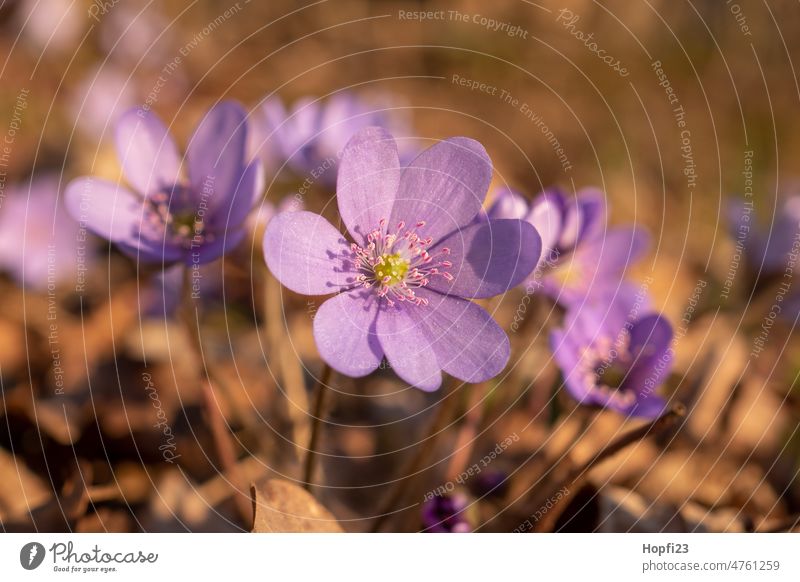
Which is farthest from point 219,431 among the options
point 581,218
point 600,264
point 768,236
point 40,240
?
point 768,236

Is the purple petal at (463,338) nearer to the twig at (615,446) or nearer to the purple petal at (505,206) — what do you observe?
the purple petal at (505,206)

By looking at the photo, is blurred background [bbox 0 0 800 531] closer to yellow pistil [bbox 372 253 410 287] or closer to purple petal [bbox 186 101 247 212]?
purple petal [bbox 186 101 247 212]

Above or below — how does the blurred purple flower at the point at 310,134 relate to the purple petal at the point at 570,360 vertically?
above

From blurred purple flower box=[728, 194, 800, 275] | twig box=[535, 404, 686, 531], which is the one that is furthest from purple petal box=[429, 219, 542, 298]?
blurred purple flower box=[728, 194, 800, 275]

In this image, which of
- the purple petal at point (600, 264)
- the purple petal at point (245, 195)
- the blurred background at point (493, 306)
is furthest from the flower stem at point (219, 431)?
the purple petal at point (600, 264)

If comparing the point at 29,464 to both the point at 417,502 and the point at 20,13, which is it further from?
the point at 20,13

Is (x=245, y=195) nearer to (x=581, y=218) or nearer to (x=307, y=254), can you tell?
(x=307, y=254)

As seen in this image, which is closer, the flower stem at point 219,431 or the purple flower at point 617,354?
the purple flower at point 617,354

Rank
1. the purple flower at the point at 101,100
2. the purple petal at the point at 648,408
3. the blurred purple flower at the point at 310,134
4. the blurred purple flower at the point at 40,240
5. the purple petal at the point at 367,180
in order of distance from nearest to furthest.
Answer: the purple petal at the point at 367,180 → the purple petal at the point at 648,408 → the blurred purple flower at the point at 310,134 → the blurred purple flower at the point at 40,240 → the purple flower at the point at 101,100
